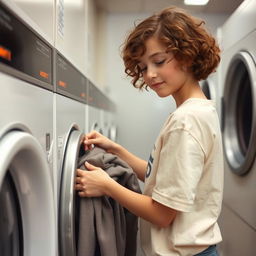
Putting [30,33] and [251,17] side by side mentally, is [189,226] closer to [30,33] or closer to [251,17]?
[30,33]

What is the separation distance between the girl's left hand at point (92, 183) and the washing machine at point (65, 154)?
0.10 ft

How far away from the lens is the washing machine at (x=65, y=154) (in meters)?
0.83

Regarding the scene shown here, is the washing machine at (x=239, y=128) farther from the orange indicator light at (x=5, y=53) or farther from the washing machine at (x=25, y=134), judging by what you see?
the orange indicator light at (x=5, y=53)

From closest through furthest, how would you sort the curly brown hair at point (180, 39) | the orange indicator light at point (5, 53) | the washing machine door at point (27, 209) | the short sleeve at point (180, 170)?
the orange indicator light at point (5, 53) < the washing machine door at point (27, 209) < the short sleeve at point (180, 170) < the curly brown hair at point (180, 39)

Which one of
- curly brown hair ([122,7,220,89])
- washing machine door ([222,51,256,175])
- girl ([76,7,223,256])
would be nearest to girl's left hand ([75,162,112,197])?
girl ([76,7,223,256])

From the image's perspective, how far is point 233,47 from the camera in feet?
5.94

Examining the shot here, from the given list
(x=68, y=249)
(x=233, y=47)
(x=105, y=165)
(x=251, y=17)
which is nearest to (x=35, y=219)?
(x=68, y=249)

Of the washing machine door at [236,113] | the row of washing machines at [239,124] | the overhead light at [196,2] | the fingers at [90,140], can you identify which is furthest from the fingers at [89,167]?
the overhead light at [196,2]

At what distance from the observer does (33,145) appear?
609 millimetres

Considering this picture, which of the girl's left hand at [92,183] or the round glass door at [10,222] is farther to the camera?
the girl's left hand at [92,183]

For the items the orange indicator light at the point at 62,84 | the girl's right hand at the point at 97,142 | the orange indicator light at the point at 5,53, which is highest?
the orange indicator light at the point at 62,84

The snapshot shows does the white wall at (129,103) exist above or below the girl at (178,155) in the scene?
→ above

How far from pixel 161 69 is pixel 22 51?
→ 16.9 inches

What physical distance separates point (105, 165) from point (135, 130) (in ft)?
6.69
